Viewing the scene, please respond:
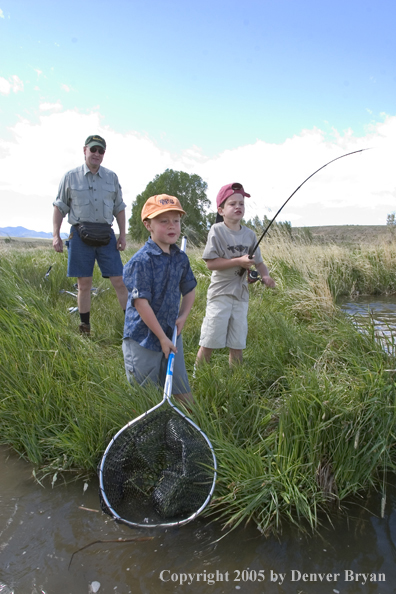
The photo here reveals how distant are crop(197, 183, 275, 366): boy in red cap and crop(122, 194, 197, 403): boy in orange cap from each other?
742 mm

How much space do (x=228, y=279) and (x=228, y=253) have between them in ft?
0.76

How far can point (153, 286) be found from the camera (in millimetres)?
2736

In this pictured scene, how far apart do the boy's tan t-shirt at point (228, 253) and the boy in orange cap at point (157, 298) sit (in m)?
0.79

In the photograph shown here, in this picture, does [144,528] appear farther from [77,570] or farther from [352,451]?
[352,451]

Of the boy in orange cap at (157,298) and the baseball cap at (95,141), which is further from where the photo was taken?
the baseball cap at (95,141)

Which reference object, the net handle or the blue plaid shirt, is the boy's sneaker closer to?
the blue plaid shirt

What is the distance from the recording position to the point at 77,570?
2049 millimetres

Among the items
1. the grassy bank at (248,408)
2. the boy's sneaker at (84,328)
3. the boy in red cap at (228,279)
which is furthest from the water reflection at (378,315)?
the boy's sneaker at (84,328)

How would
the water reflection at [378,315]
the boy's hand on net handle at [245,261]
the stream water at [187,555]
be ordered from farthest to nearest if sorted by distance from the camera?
1. the boy's hand on net handle at [245,261]
2. the water reflection at [378,315]
3. the stream water at [187,555]

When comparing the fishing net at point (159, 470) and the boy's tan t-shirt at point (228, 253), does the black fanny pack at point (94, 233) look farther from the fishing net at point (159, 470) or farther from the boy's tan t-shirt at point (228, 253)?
the fishing net at point (159, 470)

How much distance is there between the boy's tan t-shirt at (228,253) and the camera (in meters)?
3.67

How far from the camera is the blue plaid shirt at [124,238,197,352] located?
8.71 feet

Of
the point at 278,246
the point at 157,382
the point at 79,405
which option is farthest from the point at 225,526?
the point at 278,246

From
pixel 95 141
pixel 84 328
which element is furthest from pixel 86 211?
pixel 84 328
